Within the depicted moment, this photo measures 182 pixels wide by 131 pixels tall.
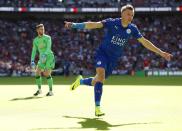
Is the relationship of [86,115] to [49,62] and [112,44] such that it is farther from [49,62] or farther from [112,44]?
[49,62]

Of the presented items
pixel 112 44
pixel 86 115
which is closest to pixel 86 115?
pixel 86 115

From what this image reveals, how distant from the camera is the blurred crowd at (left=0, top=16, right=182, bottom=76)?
116ft

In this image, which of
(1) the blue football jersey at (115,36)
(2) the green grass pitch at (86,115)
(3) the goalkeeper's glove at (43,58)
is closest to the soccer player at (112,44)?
(1) the blue football jersey at (115,36)

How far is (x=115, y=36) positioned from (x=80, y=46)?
29248 mm

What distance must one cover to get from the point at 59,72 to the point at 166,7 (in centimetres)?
1133

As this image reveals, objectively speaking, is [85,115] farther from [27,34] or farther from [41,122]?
[27,34]

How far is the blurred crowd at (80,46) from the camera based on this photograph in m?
35.2

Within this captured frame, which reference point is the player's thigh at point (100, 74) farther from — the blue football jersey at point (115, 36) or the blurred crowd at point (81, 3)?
the blurred crowd at point (81, 3)

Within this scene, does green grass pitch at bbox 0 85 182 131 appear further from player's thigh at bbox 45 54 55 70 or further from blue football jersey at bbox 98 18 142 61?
player's thigh at bbox 45 54 55 70

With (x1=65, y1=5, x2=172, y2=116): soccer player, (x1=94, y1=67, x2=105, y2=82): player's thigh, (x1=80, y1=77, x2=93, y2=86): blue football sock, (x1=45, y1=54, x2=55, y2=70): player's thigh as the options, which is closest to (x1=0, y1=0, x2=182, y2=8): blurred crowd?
(x1=45, y1=54, x2=55, y2=70): player's thigh

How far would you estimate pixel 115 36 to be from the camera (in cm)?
984

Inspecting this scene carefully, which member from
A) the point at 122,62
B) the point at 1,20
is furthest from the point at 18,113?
the point at 1,20

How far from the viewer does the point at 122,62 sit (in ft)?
119

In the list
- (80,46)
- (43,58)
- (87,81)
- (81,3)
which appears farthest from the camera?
(81,3)
